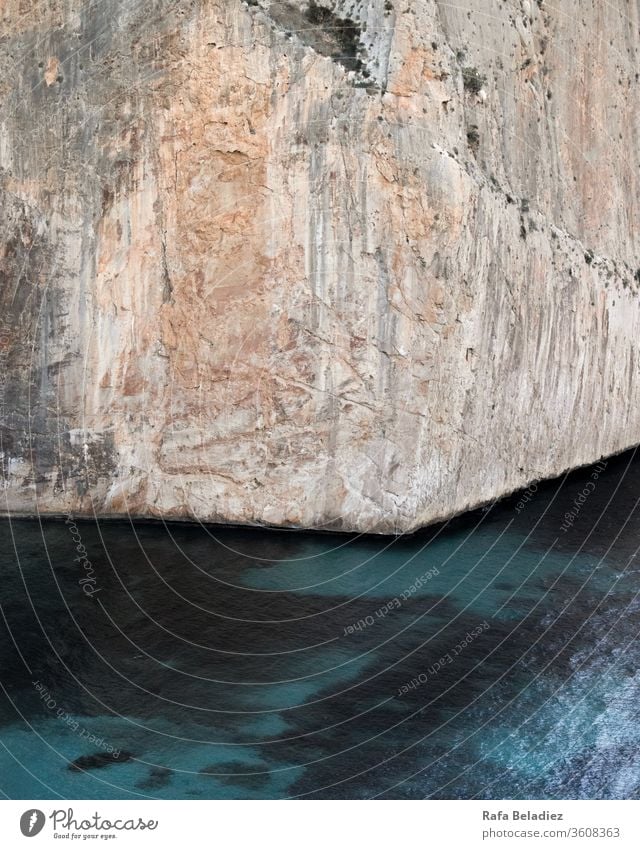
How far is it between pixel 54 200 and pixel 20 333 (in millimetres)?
3554

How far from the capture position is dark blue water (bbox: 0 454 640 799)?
16375 millimetres

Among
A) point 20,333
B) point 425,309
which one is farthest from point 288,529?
point 20,333

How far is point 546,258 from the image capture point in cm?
3175

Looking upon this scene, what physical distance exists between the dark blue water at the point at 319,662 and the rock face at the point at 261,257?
1.85 metres

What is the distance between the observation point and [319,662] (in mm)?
20469

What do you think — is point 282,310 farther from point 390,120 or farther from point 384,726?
point 384,726
